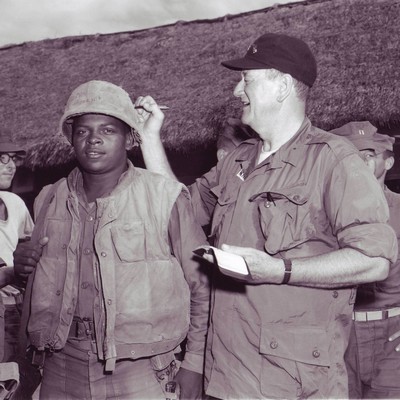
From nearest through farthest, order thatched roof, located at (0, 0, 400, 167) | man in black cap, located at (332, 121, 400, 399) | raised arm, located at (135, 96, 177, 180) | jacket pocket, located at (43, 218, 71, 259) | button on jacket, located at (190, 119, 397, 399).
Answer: button on jacket, located at (190, 119, 397, 399), jacket pocket, located at (43, 218, 71, 259), raised arm, located at (135, 96, 177, 180), man in black cap, located at (332, 121, 400, 399), thatched roof, located at (0, 0, 400, 167)

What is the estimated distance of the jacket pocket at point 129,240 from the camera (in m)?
2.63

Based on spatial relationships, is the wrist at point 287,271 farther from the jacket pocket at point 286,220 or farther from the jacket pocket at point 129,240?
the jacket pocket at point 129,240

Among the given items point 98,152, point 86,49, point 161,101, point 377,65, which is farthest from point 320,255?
point 86,49

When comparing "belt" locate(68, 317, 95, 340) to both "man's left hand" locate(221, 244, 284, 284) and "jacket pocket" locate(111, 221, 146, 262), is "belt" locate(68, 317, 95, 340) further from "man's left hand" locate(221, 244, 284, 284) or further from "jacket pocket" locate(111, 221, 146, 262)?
"man's left hand" locate(221, 244, 284, 284)

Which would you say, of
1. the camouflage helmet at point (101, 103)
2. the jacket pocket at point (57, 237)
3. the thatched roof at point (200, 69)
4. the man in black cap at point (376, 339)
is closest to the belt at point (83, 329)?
the jacket pocket at point (57, 237)

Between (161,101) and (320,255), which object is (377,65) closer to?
(161,101)

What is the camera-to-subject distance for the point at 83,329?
8.57 feet

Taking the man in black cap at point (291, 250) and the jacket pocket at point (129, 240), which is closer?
the man in black cap at point (291, 250)

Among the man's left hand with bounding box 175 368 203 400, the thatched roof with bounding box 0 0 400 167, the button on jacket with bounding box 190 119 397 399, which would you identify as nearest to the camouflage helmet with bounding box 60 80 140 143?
the button on jacket with bounding box 190 119 397 399

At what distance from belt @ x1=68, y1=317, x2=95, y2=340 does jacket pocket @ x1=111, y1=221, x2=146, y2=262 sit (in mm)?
306

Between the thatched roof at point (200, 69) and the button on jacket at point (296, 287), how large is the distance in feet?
12.8

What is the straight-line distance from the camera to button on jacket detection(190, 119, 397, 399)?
7.29 ft

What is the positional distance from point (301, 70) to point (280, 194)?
566mm

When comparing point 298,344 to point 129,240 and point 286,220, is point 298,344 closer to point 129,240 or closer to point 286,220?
point 286,220
